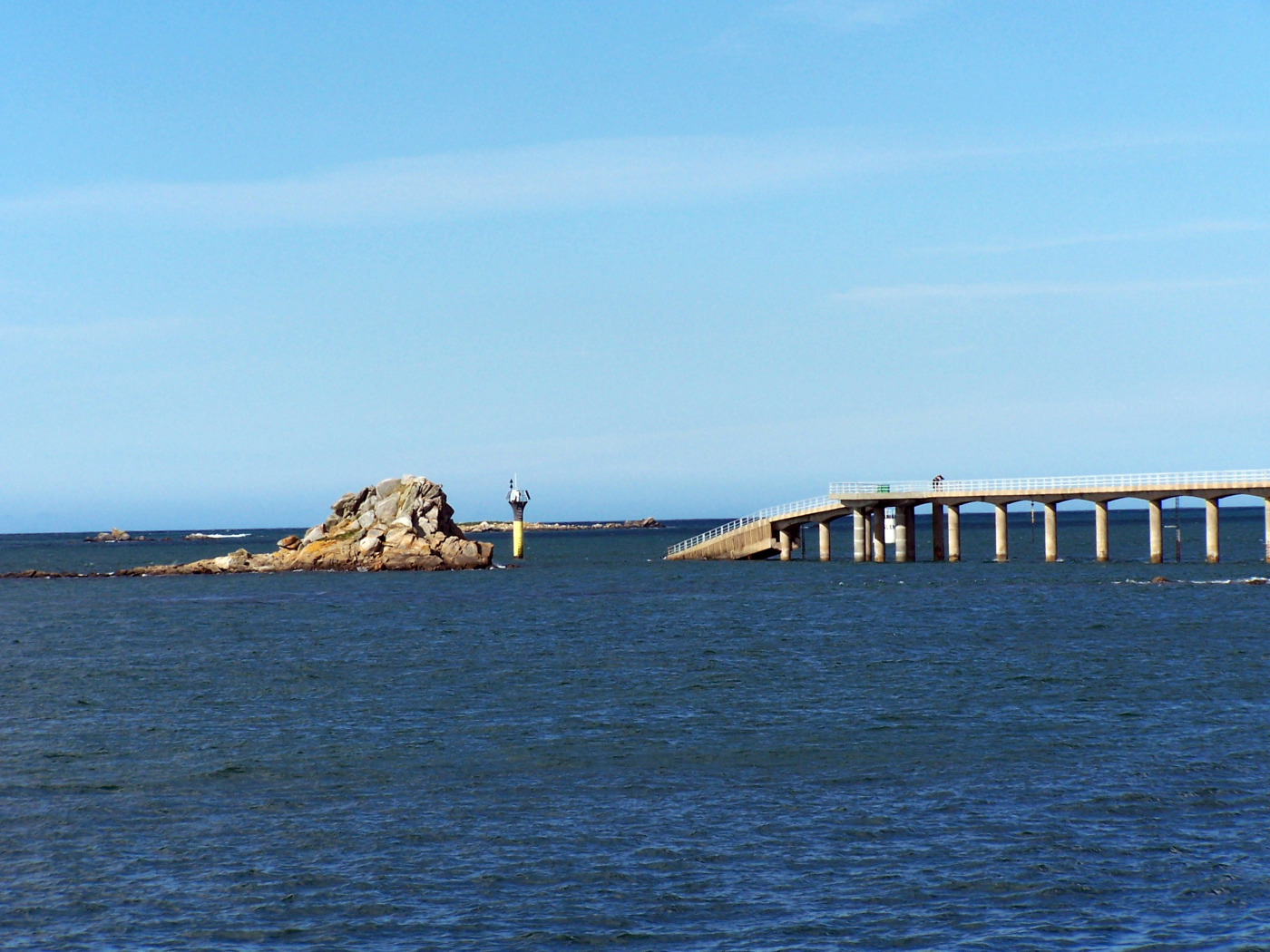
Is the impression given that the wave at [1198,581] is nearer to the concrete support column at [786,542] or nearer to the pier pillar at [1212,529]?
the pier pillar at [1212,529]

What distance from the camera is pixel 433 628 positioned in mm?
54000

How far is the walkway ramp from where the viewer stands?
8862 cm

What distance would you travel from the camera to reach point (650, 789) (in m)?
23.7

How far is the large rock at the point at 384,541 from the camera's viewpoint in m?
93.9

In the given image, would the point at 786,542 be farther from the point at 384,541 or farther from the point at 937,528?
the point at 384,541

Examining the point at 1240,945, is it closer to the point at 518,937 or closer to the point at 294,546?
the point at 518,937

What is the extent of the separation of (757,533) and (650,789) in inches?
2765

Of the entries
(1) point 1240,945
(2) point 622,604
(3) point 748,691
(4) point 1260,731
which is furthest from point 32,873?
(2) point 622,604

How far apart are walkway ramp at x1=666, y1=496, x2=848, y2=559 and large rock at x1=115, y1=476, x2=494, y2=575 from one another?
15.3 metres

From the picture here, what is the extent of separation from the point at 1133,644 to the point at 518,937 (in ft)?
105

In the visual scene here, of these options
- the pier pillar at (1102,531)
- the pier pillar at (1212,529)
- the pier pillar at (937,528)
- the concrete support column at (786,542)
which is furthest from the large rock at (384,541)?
the pier pillar at (1212,529)

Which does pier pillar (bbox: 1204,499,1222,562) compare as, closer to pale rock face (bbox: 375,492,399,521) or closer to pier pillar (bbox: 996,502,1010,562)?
pier pillar (bbox: 996,502,1010,562)

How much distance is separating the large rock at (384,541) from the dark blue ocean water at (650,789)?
42437mm

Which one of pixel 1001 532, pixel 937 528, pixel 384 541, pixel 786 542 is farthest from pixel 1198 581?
pixel 384 541
